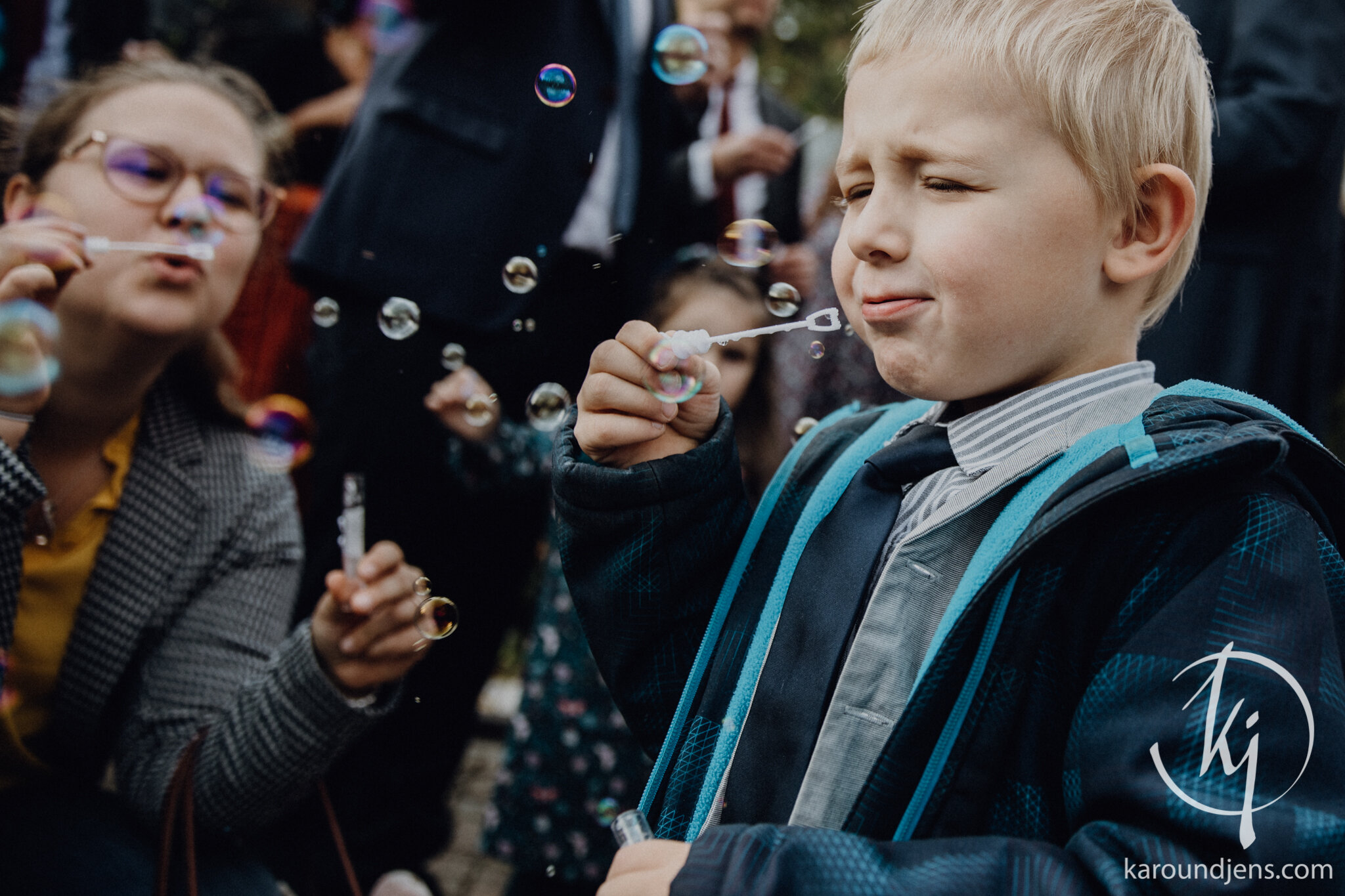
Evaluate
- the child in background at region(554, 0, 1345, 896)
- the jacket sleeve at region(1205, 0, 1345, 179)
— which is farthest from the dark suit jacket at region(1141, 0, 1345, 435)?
the child in background at region(554, 0, 1345, 896)

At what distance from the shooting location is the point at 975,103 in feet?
3.07

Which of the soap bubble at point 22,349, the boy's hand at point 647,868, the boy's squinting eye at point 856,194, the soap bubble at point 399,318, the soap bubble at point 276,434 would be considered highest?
A: the boy's squinting eye at point 856,194

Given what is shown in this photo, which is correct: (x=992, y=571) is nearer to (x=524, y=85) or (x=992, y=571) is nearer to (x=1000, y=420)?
(x=1000, y=420)

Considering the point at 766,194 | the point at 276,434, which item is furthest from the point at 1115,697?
the point at 766,194

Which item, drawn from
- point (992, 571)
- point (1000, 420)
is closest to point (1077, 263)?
point (1000, 420)

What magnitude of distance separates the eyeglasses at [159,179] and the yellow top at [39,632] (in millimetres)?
507

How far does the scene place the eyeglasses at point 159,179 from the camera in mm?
1618

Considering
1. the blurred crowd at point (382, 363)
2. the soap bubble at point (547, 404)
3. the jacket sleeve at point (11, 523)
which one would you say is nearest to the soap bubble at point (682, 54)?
the blurred crowd at point (382, 363)

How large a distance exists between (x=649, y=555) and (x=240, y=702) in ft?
2.68

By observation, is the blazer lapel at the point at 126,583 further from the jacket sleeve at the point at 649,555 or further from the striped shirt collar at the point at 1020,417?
the striped shirt collar at the point at 1020,417

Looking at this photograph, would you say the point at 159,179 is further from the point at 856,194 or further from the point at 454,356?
the point at 856,194

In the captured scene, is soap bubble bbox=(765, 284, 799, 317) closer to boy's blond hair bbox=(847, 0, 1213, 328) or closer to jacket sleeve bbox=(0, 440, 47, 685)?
boy's blond hair bbox=(847, 0, 1213, 328)

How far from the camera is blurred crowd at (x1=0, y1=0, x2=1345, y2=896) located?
5.06 feet

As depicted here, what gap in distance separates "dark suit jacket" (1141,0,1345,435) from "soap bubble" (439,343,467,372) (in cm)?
131
